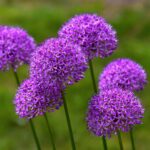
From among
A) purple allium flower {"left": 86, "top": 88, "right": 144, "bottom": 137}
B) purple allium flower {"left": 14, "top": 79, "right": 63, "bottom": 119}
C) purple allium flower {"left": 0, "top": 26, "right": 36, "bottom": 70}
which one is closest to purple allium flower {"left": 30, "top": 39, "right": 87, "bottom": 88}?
purple allium flower {"left": 14, "top": 79, "right": 63, "bottom": 119}

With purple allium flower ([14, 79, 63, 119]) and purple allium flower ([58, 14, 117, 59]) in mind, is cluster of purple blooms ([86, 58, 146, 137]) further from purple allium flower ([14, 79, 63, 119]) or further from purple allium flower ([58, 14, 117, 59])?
purple allium flower ([58, 14, 117, 59])

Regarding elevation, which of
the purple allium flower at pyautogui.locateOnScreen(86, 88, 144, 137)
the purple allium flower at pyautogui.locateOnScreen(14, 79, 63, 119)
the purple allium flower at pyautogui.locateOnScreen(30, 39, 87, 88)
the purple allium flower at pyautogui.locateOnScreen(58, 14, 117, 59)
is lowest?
the purple allium flower at pyautogui.locateOnScreen(86, 88, 144, 137)

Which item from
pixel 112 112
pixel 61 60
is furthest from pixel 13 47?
pixel 112 112

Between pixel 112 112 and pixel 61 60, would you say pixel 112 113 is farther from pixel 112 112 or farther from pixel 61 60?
pixel 61 60

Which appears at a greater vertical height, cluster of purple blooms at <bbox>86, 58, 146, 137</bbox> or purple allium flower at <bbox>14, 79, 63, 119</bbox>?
purple allium flower at <bbox>14, 79, 63, 119</bbox>

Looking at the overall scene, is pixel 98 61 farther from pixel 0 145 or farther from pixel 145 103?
pixel 0 145

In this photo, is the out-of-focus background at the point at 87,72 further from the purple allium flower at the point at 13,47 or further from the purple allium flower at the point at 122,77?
the purple allium flower at the point at 13,47

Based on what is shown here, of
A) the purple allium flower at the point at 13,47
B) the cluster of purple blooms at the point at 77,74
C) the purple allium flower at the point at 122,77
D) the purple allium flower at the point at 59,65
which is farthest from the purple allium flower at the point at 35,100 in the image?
the purple allium flower at the point at 122,77
